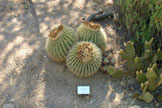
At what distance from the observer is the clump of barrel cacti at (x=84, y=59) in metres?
3.38

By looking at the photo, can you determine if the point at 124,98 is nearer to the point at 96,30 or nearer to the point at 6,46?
the point at 96,30

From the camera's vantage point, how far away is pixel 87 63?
11.3 ft

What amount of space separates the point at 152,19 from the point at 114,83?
1.15m

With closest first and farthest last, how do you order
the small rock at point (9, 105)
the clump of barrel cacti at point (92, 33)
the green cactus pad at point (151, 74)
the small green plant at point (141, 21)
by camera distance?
the green cactus pad at point (151, 74) → the small rock at point (9, 105) → the clump of barrel cacti at point (92, 33) → the small green plant at point (141, 21)

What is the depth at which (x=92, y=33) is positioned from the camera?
3.70m

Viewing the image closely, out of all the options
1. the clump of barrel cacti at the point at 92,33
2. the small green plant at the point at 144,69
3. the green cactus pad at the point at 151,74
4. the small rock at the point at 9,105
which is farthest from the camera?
the clump of barrel cacti at the point at 92,33

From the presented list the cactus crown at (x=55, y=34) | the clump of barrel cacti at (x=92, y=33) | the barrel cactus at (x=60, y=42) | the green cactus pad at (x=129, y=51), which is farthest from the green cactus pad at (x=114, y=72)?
the cactus crown at (x=55, y=34)

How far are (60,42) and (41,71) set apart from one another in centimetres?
58

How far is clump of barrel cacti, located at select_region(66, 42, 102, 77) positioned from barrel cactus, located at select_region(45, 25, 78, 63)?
118mm

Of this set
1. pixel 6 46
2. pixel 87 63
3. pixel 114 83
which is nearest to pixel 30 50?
pixel 6 46

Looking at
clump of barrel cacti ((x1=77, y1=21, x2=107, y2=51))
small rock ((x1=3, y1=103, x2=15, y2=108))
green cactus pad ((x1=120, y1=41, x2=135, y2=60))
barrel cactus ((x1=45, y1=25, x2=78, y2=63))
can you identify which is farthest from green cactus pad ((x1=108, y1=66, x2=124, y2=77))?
small rock ((x1=3, y1=103, x2=15, y2=108))

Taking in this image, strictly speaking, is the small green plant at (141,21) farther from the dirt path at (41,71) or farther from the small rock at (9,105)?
the small rock at (9,105)

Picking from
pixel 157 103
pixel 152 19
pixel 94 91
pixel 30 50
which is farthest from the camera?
pixel 30 50

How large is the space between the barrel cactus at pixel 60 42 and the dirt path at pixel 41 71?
28 centimetres
